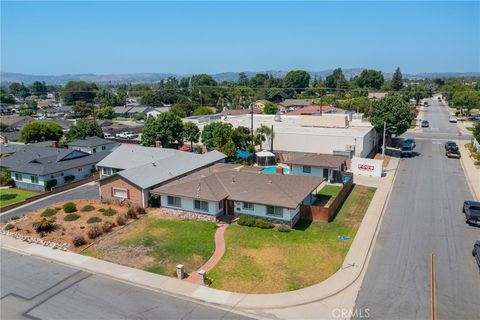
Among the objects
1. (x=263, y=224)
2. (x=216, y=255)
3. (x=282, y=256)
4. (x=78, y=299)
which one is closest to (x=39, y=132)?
(x=263, y=224)

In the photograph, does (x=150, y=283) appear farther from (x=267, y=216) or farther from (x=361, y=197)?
(x=361, y=197)

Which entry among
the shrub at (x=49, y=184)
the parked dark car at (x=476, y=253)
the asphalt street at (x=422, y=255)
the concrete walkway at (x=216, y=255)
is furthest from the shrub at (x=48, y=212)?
the parked dark car at (x=476, y=253)

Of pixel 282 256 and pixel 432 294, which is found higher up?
pixel 432 294

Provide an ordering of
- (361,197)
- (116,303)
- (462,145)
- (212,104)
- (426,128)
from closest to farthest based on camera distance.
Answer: (116,303) < (361,197) < (462,145) < (426,128) < (212,104)

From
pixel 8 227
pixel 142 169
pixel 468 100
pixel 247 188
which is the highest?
pixel 468 100

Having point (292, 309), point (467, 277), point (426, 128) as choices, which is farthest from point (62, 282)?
point (426, 128)

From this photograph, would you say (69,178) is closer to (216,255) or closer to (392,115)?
(216,255)
